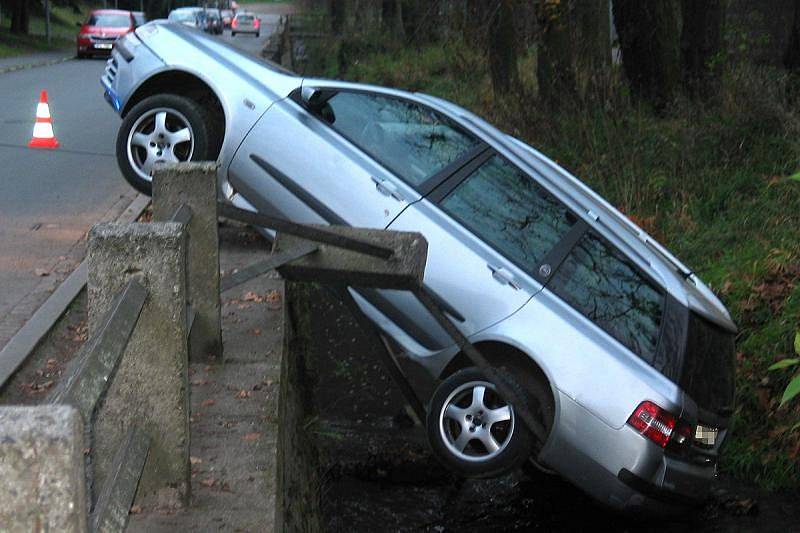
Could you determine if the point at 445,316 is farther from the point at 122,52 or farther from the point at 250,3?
the point at 250,3

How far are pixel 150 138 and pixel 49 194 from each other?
3.75 meters

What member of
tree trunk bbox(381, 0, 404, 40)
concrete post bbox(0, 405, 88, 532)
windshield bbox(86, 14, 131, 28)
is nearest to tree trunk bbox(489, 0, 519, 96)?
tree trunk bbox(381, 0, 404, 40)

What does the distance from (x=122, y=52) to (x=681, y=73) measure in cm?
727

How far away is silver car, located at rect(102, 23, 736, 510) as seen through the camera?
263 inches

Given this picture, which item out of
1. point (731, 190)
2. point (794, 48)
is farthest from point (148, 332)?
point (794, 48)

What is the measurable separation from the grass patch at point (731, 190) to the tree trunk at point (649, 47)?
29cm

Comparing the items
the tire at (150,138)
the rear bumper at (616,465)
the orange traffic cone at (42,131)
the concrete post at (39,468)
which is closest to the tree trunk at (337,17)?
the orange traffic cone at (42,131)

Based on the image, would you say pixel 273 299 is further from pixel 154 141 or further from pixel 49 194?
pixel 49 194

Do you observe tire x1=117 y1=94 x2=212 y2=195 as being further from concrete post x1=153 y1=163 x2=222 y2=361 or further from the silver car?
concrete post x1=153 y1=163 x2=222 y2=361

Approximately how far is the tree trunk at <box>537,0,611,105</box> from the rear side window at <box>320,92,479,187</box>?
237 inches

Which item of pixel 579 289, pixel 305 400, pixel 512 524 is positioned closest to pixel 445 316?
pixel 579 289

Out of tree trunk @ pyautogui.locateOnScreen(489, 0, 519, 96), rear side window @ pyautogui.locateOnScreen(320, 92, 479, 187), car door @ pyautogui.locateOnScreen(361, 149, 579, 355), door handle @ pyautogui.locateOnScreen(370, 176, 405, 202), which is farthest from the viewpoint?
tree trunk @ pyautogui.locateOnScreen(489, 0, 519, 96)

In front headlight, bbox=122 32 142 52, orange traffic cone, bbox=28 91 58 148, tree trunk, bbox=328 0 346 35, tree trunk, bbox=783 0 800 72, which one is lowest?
tree trunk, bbox=328 0 346 35

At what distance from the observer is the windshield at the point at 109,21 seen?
1827 inches
